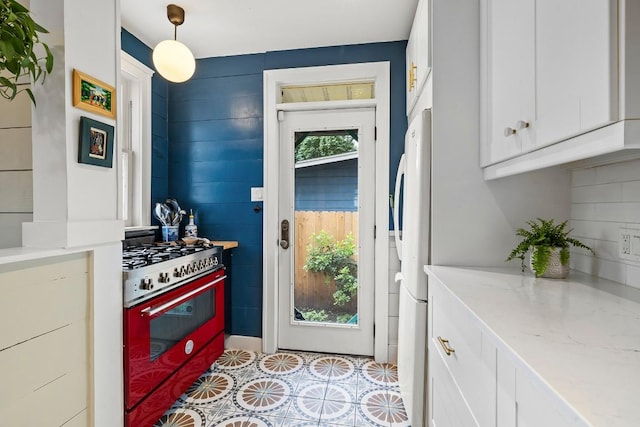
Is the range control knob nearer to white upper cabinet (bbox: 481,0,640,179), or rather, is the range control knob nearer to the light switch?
the light switch

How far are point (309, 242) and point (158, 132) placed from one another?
1.52 meters

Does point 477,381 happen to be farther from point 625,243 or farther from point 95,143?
point 95,143

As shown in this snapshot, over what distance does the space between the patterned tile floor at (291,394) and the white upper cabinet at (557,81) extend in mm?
1534

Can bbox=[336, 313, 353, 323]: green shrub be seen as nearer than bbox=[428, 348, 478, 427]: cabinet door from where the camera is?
No

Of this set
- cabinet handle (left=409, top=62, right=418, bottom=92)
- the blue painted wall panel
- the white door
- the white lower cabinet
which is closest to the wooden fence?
the white door

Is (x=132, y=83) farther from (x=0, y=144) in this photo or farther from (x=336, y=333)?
(x=336, y=333)

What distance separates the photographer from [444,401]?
117cm

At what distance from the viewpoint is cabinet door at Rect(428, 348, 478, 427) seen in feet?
3.09

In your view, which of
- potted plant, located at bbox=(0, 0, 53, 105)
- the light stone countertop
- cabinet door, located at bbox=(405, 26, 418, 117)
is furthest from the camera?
cabinet door, located at bbox=(405, 26, 418, 117)

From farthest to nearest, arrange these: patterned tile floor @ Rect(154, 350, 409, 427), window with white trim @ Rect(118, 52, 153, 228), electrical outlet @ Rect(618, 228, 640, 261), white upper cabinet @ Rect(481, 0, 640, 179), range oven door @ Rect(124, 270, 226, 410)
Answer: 1. window with white trim @ Rect(118, 52, 153, 228)
2. patterned tile floor @ Rect(154, 350, 409, 427)
3. range oven door @ Rect(124, 270, 226, 410)
4. electrical outlet @ Rect(618, 228, 640, 261)
5. white upper cabinet @ Rect(481, 0, 640, 179)

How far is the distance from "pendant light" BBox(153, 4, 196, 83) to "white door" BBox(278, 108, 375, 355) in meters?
0.80

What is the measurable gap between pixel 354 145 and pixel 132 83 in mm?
1763

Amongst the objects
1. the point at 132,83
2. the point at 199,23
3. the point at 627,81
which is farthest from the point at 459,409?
the point at 132,83

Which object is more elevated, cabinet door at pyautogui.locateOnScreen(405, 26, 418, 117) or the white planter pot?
cabinet door at pyautogui.locateOnScreen(405, 26, 418, 117)
